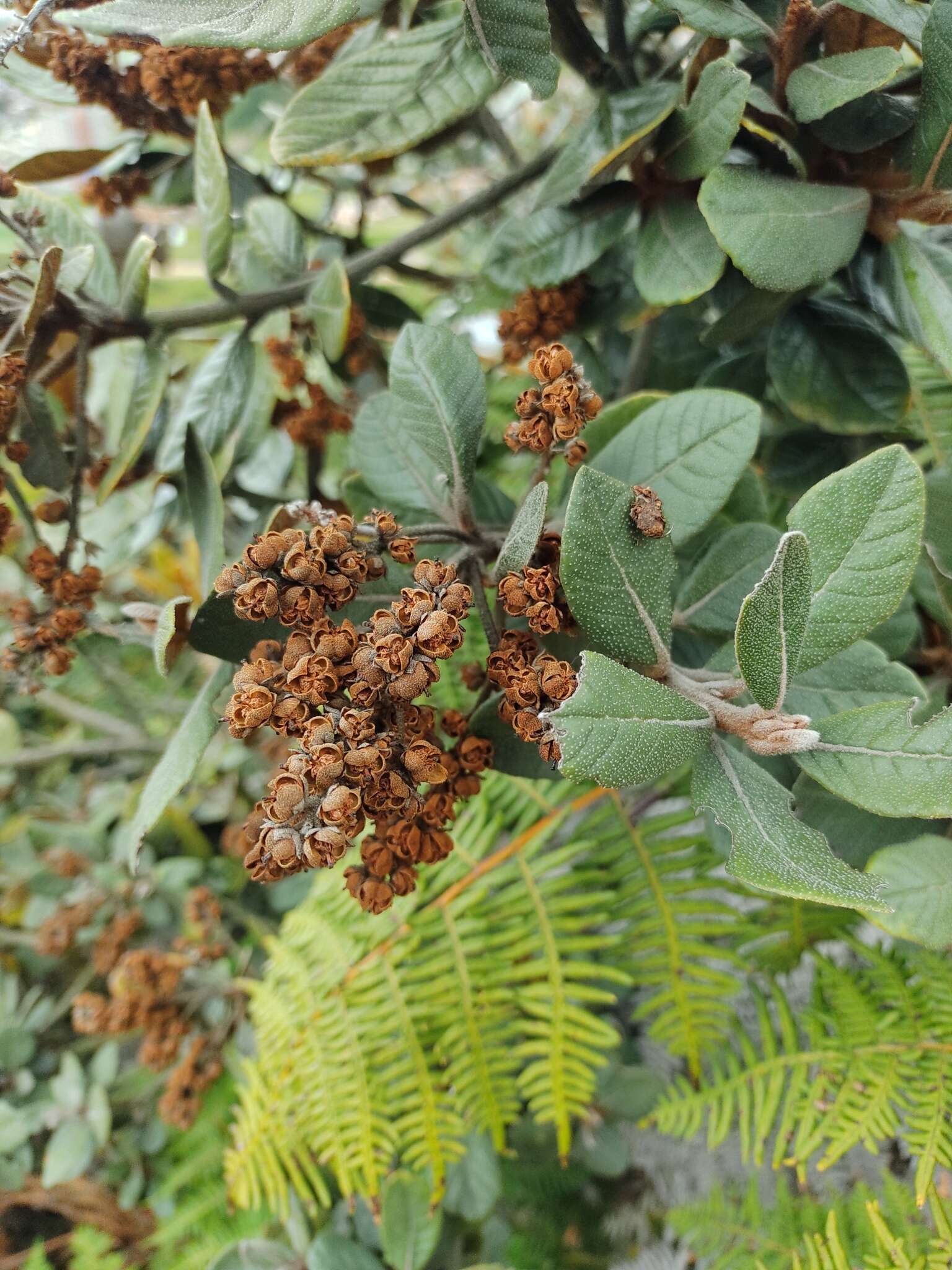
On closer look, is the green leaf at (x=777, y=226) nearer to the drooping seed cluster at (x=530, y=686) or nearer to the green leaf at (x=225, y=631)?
the drooping seed cluster at (x=530, y=686)

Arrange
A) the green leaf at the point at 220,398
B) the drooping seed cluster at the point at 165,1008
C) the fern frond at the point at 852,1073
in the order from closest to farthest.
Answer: the fern frond at the point at 852,1073
the green leaf at the point at 220,398
the drooping seed cluster at the point at 165,1008

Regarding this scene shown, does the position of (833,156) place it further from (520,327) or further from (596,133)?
(520,327)

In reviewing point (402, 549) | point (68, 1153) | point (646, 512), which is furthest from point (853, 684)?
point (68, 1153)

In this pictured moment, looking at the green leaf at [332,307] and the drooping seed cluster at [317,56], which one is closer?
the green leaf at [332,307]

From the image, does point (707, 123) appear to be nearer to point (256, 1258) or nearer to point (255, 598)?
point (255, 598)

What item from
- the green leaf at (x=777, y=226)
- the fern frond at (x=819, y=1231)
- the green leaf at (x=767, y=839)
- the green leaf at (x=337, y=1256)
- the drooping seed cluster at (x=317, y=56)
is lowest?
the green leaf at (x=337, y=1256)

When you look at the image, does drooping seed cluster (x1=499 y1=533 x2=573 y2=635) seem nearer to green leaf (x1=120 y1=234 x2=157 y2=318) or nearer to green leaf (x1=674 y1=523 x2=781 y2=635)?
green leaf (x1=674 y1=523 x2=781 y2=635)

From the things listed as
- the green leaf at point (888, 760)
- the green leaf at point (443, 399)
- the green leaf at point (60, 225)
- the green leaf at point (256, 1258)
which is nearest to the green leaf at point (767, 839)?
the green leaf at point (888, 760)
